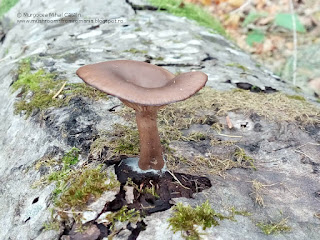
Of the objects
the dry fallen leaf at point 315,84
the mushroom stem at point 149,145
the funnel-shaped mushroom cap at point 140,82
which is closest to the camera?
the funnel-shaped mushroom cap at point 140,82

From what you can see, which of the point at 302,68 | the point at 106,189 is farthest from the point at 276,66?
the point at 106,189

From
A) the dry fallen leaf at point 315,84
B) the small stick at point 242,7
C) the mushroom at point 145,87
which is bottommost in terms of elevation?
the dry fallen leaf at point 315,84

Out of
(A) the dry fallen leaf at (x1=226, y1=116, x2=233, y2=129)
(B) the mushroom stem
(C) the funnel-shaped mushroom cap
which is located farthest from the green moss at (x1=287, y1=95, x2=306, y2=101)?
(B) the mushroom stem

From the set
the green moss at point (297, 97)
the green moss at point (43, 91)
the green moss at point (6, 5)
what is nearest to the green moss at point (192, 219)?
the green moss at point (43, 91)

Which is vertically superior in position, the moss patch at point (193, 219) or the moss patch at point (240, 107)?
the moss patch at point (193, 219)

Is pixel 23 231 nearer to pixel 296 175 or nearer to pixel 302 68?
pixel 296 175

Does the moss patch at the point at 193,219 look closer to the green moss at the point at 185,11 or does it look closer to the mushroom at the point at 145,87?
the mushroom at the point at 145,87
